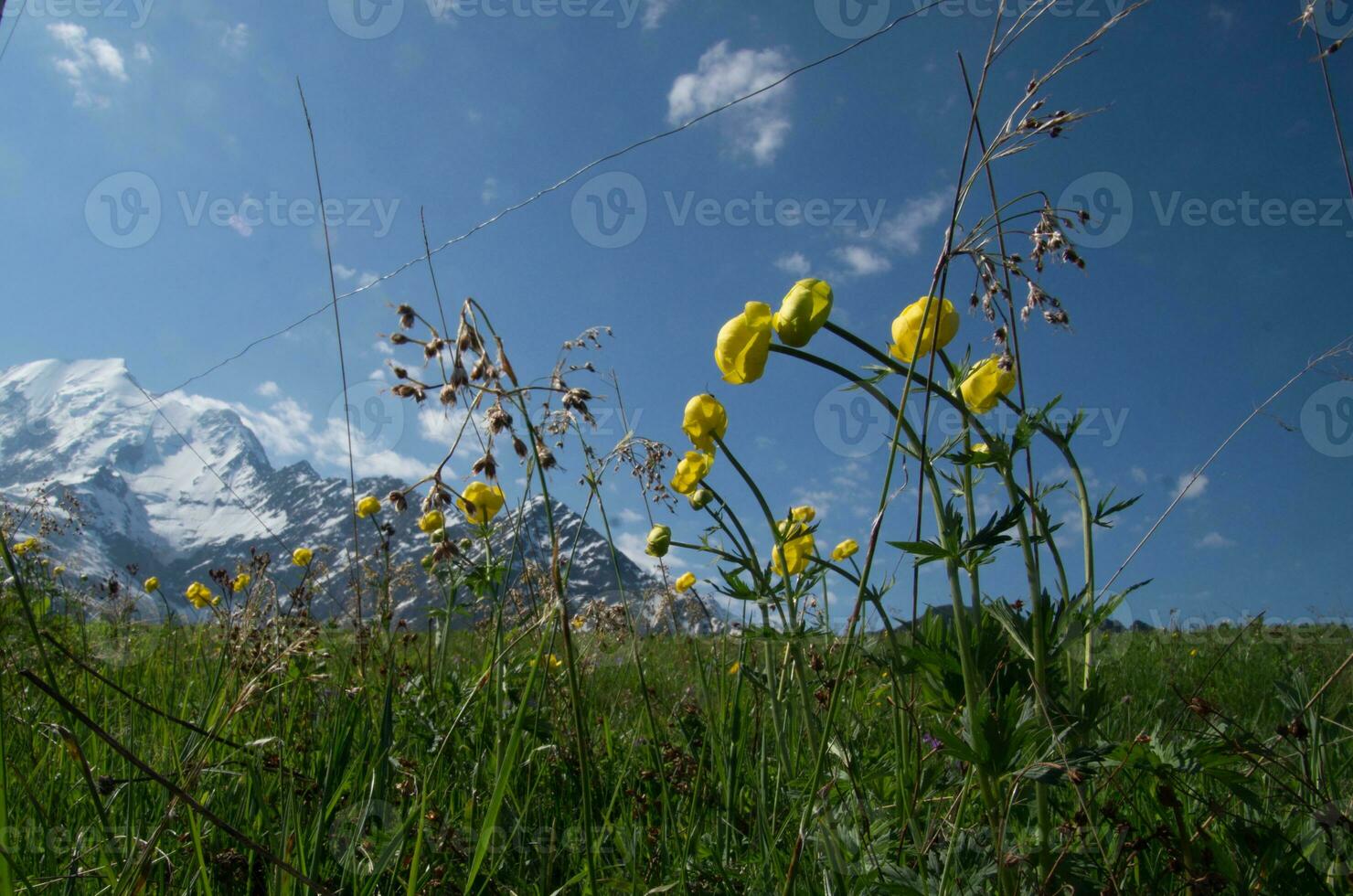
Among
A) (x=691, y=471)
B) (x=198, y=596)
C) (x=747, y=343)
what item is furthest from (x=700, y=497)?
(x=198, y=596)

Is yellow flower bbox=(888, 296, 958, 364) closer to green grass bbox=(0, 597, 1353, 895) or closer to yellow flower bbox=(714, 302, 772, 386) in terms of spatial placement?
yellow flower bbox=(714, 302, 772, 386)

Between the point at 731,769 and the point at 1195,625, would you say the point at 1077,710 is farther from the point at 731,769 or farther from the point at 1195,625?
the point at 1195,625

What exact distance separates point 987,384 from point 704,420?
1.87 ft

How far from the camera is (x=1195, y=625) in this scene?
6012mm

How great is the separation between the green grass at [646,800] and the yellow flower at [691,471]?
0.39 metres

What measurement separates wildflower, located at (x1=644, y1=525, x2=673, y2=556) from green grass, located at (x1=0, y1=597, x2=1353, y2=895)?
323 millimetres

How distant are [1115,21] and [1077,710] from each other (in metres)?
1.07

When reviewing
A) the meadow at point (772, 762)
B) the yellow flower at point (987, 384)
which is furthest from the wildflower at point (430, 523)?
the yellow flower at point (987, 384)

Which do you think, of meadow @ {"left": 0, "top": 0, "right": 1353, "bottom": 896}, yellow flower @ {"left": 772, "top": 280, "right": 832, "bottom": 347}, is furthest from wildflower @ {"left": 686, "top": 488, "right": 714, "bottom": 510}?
yellow flower @ {"left": 772, "top": 280, "right": 832, "bottom": 347}

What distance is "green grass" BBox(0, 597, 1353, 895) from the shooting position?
1.08 m

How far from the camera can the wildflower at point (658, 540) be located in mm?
1824

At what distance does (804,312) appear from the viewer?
1168 mm

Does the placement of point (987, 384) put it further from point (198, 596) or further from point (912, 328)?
point (198, 596)

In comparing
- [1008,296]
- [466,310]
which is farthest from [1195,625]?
[466,310]
